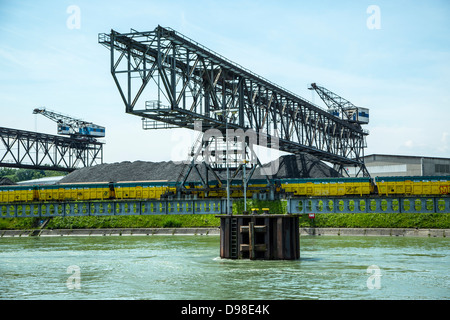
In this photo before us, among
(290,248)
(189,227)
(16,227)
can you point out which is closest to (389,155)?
(189,227)

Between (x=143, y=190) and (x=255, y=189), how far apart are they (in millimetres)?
15145

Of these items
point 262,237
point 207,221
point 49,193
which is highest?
point 49,193

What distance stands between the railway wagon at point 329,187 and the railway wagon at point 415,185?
5.40 feet

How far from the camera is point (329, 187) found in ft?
210

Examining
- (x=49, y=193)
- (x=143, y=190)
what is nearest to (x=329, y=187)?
(x=143, y=190)

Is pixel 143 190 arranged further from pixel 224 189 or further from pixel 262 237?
pixel 262 237

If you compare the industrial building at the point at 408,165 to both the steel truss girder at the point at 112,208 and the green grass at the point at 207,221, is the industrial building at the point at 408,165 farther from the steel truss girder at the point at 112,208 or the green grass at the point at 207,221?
the steel truss girder at the point at 112,208

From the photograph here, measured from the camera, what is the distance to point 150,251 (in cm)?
4547

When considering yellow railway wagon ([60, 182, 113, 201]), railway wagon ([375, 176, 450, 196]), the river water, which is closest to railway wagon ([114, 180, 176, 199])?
yellow railway wagon ([60, 182, 113, 201])

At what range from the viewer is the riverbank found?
57.3 meters

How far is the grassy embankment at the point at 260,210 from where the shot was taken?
60.7 meters

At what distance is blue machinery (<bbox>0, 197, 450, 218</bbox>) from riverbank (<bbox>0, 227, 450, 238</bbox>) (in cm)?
386

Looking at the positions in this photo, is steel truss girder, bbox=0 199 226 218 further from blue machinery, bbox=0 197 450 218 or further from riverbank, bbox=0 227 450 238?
riverbank, bbox=0 227 450 238

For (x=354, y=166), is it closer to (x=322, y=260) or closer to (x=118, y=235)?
(x=118, y=235)
